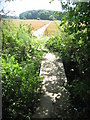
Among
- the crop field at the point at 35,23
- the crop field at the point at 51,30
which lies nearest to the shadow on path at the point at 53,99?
the crop field at the point at 35,23

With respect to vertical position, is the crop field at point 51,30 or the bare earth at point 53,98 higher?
the crop field at point 51,30

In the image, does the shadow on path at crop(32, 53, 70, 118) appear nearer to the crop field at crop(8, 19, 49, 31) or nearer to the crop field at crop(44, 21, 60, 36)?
the crop field at crop(8, 19, 49, 31)

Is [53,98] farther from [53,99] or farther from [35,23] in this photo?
[35,23]

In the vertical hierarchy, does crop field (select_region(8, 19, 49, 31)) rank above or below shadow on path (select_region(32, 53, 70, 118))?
above

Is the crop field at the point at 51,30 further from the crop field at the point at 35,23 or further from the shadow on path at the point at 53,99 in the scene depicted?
the shadow on path at the point at 53,99

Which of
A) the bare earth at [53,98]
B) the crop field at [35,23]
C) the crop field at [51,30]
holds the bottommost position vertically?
the bare earth at [53,98]

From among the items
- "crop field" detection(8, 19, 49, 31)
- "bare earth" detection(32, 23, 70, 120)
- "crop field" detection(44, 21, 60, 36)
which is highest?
"crop field" detection(8, 19, 49, 31)

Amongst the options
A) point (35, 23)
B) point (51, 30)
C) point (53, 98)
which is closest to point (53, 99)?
point (53, 98)

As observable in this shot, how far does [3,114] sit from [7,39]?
2975 millimetres

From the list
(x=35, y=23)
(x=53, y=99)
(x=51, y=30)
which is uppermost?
(x=35, y=23)

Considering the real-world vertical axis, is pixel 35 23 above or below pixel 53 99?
above

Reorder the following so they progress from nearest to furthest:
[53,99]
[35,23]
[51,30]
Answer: [53,99] → [35,23] → [51,30]

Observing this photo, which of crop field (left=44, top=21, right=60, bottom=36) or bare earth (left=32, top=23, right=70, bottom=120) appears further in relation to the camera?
crop field (left=44, top=21, right=60, bottom=36)

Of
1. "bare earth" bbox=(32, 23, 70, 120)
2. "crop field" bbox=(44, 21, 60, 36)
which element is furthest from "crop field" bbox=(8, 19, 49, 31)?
"bare earth" bbox=(32, 23, 70, 120)
